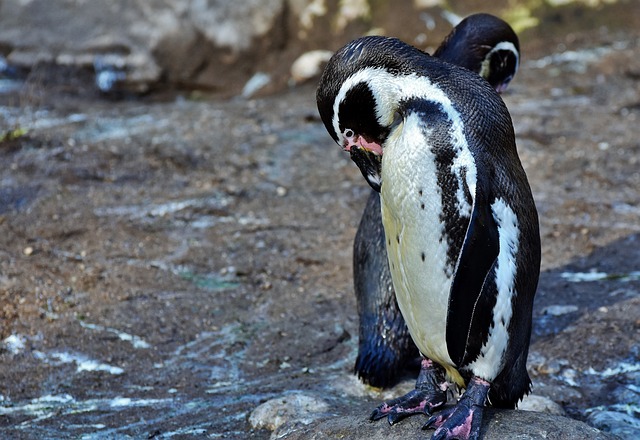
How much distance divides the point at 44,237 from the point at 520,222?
9.84ft

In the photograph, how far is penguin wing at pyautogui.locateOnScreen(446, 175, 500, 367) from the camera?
2.31 meters

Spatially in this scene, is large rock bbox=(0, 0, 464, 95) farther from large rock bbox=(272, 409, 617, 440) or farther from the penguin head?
large rock bbox=(272, 409, 617, 440)

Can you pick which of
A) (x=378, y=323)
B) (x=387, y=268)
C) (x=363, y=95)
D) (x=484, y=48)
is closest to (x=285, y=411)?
(x=378, y=323)

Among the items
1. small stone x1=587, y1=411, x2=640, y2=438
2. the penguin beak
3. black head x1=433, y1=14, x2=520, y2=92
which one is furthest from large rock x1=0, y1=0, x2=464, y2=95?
the penguin beak

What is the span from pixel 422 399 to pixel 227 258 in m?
2.15

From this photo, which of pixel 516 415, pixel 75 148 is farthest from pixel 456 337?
pixel 75 148

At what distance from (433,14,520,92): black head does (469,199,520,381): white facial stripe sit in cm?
124

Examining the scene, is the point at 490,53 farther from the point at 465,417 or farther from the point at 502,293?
the point at 465,417

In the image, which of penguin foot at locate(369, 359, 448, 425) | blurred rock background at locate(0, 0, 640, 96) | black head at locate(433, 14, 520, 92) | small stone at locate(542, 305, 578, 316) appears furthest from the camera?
blurred rock background at locate(0, 0, 640, 96)

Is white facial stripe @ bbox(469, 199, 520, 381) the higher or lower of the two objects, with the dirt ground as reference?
higher

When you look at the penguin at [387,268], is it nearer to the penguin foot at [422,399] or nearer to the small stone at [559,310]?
the penguin foot at [422,399]

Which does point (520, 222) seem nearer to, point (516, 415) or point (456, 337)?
point (456, 337)

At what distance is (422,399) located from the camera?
2.64 m

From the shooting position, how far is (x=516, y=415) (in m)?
2.54
